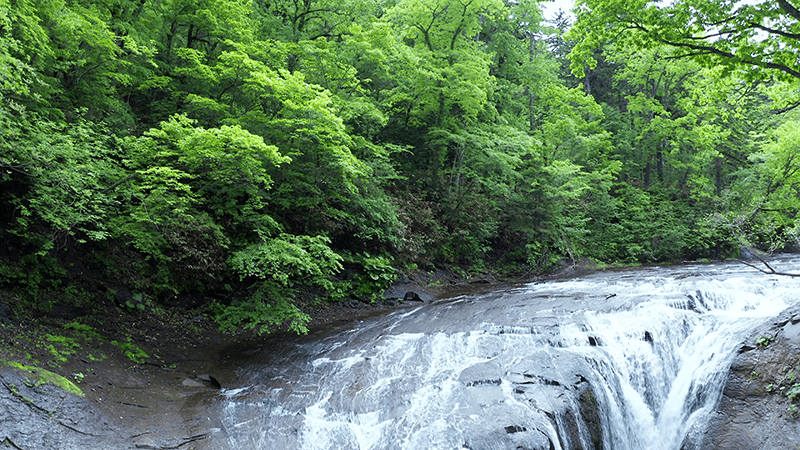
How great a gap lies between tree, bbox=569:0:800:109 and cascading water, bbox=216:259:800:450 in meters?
4.15

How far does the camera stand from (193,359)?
25.9ft

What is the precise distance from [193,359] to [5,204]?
4071mm

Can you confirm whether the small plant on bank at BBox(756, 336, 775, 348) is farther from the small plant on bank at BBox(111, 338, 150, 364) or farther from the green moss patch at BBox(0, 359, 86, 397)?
the small plant on bank at BBox(111, 338, 150, 364)

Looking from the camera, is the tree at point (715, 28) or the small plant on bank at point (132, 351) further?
the small plant on bank at point (132, 351)

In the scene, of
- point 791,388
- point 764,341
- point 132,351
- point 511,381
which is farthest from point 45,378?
point 764,341

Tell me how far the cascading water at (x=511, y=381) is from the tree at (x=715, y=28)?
163 inches

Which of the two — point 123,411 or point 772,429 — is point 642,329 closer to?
point 772,429

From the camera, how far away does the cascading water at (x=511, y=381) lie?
551 cm

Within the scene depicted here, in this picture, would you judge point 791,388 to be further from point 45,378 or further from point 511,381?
point 45,378

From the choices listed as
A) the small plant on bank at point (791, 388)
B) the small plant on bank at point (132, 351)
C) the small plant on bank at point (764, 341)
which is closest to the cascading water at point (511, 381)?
the small plant on bank at point (764, 341)

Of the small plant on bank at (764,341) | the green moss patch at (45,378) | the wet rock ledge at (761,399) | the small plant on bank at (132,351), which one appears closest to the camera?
the wet rock ledge at (761,399)

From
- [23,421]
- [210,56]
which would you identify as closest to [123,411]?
[23,421]

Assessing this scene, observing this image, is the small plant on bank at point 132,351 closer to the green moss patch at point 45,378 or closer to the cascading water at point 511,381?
the green moss patch at point 45,378

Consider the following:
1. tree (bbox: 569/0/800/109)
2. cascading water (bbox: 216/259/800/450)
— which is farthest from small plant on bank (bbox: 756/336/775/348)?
tree (bbox: 569/0/800/109)
